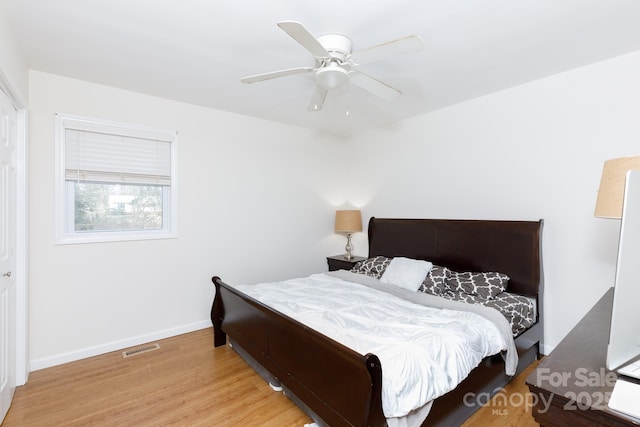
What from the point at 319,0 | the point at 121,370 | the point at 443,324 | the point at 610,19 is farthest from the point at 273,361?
the point at 610,19

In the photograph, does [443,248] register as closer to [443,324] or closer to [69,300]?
[443,324]

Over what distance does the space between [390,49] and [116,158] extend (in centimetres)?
282

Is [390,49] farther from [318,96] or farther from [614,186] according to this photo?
[614,186]

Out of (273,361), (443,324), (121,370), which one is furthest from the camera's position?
(121,370)

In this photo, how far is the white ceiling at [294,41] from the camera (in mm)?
1858

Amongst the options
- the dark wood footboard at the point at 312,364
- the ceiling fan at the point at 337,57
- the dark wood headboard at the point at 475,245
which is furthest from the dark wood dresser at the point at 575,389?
the dark wood headboard at the point at 475,245

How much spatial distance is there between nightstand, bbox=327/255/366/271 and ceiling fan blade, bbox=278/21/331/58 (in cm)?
278

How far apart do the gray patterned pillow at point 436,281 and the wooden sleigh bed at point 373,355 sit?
32 centimetres

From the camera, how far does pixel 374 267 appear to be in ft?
11.7

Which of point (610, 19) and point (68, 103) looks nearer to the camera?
point (610, 19)

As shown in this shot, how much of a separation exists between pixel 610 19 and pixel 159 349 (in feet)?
14.5

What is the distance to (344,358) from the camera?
1605 millimetres

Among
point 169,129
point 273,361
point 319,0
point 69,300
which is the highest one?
point 319,0

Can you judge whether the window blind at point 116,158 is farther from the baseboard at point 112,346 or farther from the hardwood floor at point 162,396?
the hardwood floor at point 162,396
